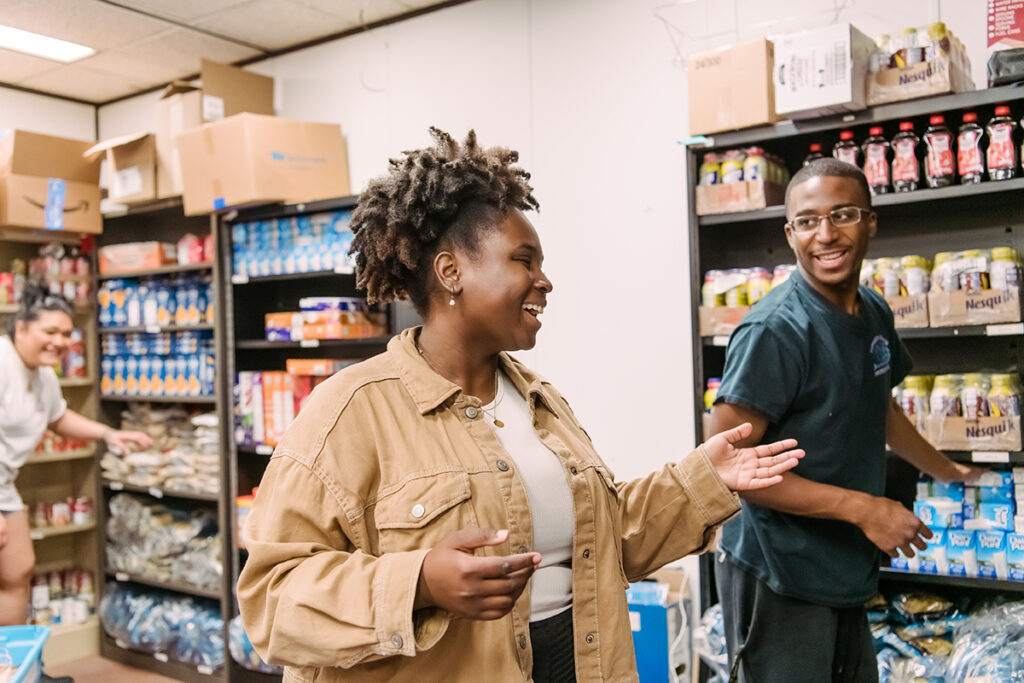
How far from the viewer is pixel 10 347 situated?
3.95m

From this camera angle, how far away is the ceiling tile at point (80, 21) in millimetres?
3916

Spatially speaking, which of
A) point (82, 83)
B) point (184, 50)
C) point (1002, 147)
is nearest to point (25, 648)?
point (1002, 147)

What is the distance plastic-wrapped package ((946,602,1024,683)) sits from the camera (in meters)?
2.37

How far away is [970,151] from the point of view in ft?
8.38

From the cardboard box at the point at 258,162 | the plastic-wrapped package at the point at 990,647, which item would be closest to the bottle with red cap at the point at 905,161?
the plastic-wrapped package at the point at 990,647

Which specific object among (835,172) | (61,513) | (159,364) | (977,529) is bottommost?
(61,513)

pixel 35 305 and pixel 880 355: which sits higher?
pixel 35 305

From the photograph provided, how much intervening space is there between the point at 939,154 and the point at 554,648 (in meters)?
2.00

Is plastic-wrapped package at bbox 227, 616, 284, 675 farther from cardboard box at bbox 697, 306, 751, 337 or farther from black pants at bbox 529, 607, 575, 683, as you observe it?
black pants at bbox 529, 607, 575, 683

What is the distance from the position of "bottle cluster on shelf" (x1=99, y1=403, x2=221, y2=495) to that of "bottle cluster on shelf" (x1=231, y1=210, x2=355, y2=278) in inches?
34.6

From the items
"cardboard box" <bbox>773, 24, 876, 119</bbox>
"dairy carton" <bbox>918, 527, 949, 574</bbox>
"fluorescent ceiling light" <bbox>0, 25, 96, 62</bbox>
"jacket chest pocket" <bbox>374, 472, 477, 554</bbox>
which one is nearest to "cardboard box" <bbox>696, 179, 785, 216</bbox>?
"cardboard box" <bbox>773, 24, 876, 119</bbox>

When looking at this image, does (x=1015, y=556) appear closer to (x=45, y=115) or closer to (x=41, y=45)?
(x=41, y=45)

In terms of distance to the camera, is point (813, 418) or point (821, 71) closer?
point (813, 418)

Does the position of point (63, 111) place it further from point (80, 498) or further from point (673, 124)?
point (673, 124)
